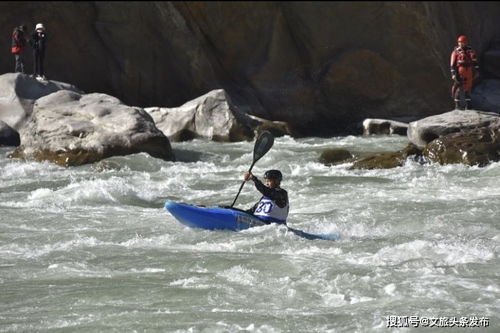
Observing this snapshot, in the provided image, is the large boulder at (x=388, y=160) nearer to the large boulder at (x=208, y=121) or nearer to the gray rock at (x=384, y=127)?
the large boulder at (x=208, y=121)

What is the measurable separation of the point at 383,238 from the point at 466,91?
615 centimetres

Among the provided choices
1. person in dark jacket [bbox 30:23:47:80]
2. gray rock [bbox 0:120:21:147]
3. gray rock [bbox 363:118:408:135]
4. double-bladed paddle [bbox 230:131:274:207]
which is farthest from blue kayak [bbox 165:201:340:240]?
gray rock [bbox 363:118:408:135]

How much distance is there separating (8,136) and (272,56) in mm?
7797

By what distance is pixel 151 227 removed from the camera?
880cm

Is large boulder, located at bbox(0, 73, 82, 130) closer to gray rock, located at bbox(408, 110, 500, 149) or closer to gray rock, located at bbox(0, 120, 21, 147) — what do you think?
gray rock, located at bbox(0, 120, 21, 147)

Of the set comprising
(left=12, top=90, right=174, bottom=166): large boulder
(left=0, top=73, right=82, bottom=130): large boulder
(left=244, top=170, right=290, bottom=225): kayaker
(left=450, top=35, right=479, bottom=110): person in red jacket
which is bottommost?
(left=244, top=170, right=290, bottom=225): kayaker

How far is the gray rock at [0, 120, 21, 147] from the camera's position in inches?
601

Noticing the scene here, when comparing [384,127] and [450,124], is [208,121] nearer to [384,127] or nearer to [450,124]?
[384,127]

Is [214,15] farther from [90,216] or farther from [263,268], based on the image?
[263,268]

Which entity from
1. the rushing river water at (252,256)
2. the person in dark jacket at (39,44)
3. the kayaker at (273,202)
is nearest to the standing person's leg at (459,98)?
the rushing river water at (252,256)

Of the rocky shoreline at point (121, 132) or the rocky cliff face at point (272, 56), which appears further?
the rocky cliff face at point (272, 56)

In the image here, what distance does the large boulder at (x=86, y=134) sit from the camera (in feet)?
43.7

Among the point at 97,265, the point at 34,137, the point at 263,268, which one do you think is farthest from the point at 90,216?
the point at 34,137

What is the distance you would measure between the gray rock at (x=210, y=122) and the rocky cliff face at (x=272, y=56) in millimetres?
3332
